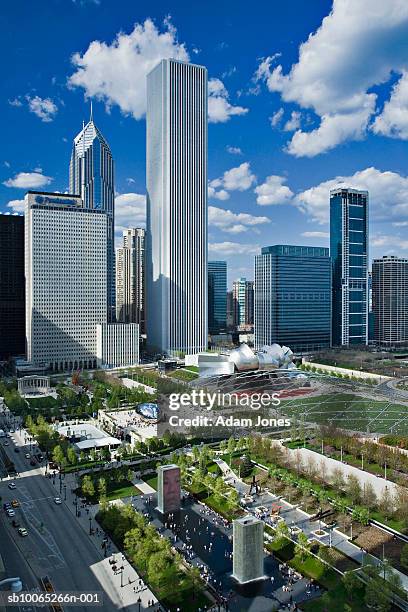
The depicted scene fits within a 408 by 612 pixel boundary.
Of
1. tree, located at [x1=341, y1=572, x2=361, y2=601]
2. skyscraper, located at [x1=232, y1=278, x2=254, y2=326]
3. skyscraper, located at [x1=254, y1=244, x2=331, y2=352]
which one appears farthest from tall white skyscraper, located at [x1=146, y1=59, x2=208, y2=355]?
tree, located at [x1=341, y1=572, x2=361, y2=601]

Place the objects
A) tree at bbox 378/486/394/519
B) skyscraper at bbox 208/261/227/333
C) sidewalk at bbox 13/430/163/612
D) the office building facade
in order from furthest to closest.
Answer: skyscraper at bbox 208/261/227/333 → the office building facade → tree at bbox 378/486/394/519 → sidewalk at bbox 13/430/163/612

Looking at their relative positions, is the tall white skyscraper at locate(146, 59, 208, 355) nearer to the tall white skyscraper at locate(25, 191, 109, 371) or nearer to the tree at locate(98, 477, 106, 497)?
the tall white skyscraper at locate(25, 191, 109, 371)

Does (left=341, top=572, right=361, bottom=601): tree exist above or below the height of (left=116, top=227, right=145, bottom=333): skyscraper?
below

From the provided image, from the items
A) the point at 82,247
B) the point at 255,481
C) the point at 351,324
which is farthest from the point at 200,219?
the point at 255,481

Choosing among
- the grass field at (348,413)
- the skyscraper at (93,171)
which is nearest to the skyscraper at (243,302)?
the skyscraper at (93,171)

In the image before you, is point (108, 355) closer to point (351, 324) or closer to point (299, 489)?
point (351, 324)

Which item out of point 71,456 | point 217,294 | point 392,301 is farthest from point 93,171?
point 71,456

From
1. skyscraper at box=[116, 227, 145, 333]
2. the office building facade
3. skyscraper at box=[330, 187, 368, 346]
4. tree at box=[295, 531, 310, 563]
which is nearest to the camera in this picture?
tree at box=[295, 531, 310, 563]

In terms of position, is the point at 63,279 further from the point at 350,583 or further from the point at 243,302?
the point at 243,302
